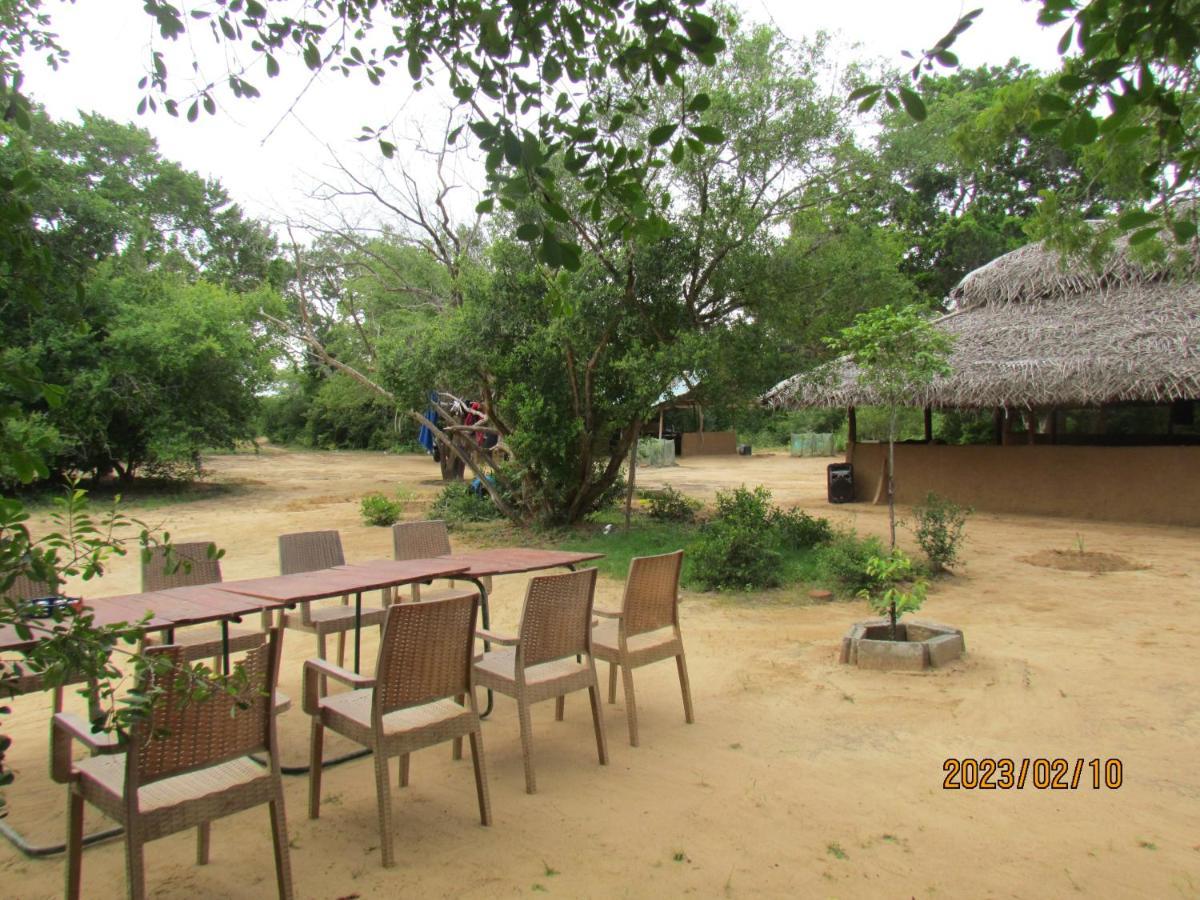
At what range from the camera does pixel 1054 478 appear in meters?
12.8

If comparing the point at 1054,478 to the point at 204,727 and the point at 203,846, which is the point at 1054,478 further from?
the point at 204,727

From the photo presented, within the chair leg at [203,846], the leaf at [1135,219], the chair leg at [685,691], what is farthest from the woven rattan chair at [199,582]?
the leaf at [1135,219]

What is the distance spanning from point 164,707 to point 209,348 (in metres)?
15.8

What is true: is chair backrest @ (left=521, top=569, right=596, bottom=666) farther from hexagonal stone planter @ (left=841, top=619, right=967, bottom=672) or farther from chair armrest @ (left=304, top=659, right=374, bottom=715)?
hexagonal stone planter @ (left=841, top=619, right=967, bottom=672)

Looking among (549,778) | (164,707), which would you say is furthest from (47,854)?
(549,778)

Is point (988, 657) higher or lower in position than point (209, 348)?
lower

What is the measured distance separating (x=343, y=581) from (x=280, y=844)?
5.17 ft

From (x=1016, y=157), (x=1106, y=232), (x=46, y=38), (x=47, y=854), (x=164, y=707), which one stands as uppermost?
(x=1016, y=157)

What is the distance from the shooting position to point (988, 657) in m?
5.28

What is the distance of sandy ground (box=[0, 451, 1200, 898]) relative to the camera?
9.03ft

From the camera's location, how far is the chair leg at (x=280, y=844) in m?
2.52

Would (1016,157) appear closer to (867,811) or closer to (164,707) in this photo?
(867,811)

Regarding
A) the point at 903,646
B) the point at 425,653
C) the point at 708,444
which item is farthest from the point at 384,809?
the point at 708,444

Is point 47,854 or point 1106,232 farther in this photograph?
point 1106,232
